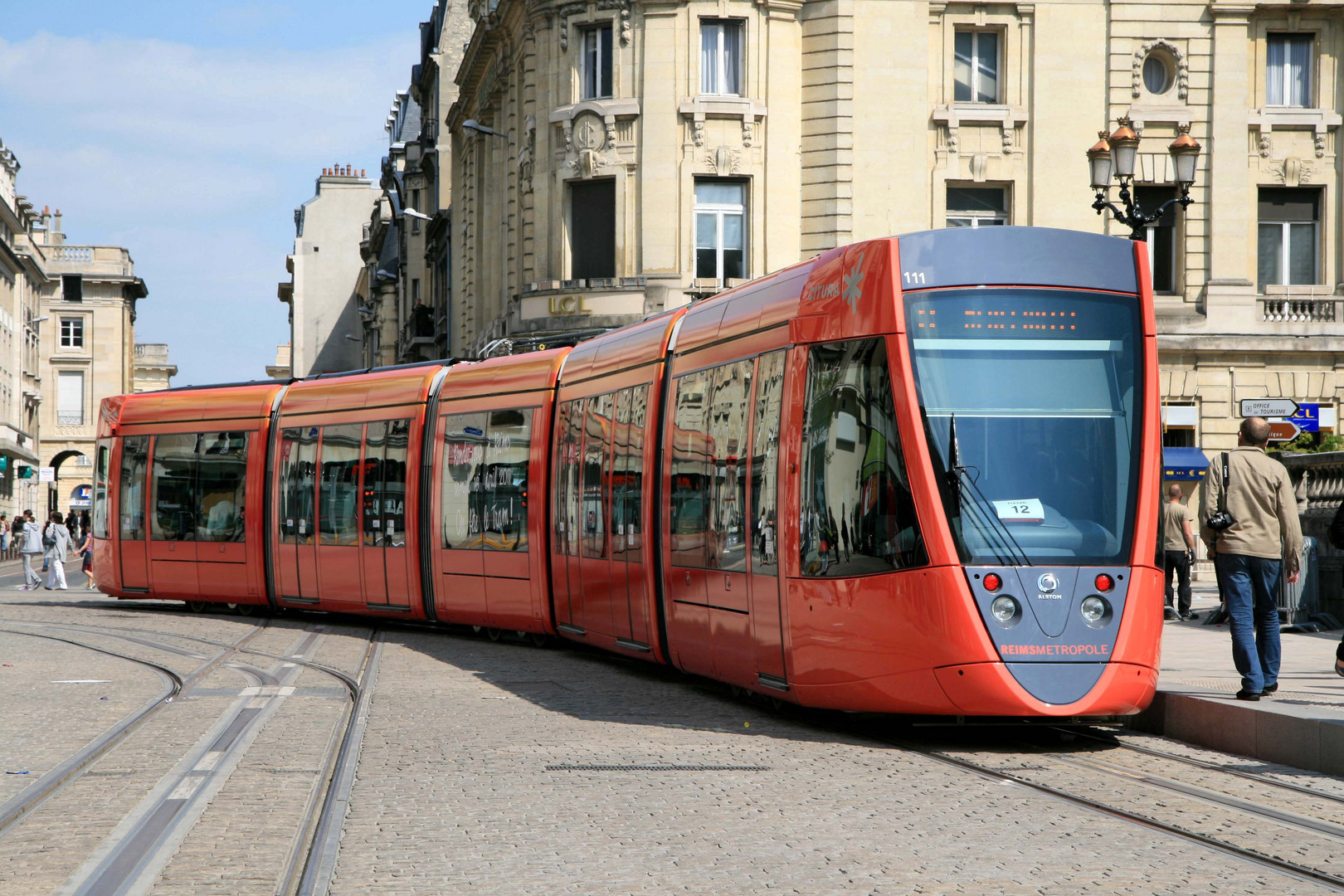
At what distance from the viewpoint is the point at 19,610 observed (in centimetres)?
2545

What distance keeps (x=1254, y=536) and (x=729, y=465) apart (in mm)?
3337

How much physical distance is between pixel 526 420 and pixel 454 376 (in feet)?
6.20

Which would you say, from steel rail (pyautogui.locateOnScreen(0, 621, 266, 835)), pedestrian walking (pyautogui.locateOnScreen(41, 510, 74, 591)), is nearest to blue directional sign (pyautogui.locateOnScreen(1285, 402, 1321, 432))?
steel rail (pyautogui.locateOnScreen(0, 621, 266, 835))

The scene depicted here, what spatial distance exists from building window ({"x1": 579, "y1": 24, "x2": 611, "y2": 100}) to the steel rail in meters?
17.7

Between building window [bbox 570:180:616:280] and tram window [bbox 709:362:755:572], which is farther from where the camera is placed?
building window [bbox 570:180:616:280]

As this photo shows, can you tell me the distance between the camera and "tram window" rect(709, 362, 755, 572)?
11.2 meters

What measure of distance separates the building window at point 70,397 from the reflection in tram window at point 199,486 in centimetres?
7772

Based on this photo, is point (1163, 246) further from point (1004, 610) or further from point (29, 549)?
point (1004, 610)

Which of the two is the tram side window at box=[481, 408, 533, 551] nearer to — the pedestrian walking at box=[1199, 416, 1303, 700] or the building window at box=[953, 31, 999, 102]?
the pedestrian walking at box=[1199, 416, 1303, 700]

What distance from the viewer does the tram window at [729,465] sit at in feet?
36.9

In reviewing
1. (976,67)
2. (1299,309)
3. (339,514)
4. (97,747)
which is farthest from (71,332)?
(97,747)

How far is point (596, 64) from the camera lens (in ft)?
105

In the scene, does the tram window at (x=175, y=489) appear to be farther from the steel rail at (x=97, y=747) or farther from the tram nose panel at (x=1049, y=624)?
the tram nose panel at (x=1049, y=624)

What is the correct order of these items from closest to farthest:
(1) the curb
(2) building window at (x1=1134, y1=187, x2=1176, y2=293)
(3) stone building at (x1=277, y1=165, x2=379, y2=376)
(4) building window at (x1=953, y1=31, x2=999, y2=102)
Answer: (1) the curb
(4) building window at (x1=953, y1=31, x2=999, y2=102)
(2) building window at (x1=1134, y1=187, x2=1176, y2=293)
(3) stone building at (x1=277, y1=165, x2=379, y2=376)
